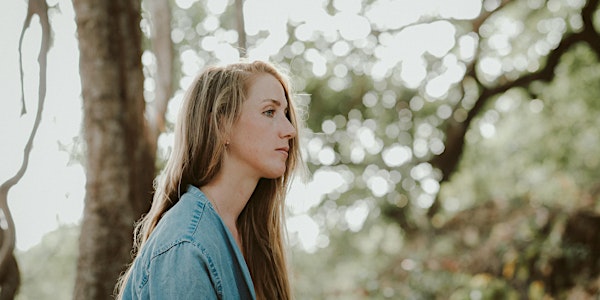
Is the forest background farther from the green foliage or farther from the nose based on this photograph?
the nose

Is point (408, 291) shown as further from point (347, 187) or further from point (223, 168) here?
point (223, 168)

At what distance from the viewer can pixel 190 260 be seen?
1724 mm

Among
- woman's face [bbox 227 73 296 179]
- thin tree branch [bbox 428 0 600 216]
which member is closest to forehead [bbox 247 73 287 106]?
woman's face [bbox 227 73 296 179]

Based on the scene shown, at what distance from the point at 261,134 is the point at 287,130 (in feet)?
0.30

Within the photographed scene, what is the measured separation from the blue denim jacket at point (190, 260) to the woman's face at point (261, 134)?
175mm

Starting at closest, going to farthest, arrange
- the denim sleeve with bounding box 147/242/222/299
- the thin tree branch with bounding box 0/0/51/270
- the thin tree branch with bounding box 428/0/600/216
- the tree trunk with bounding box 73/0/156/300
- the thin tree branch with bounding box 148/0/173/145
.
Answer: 1. the denim sleeve with bounding box 147/242/222/299
2. the tree trunk with bounding box 73/0/156/300
3. the thin tree branch with bounding box 0/0/51/270
4. the thin tree branch with bounding box 148/0/173/145
5. the thin tree branch with bounding box 428/0/600/216

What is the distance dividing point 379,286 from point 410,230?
0.83 metres

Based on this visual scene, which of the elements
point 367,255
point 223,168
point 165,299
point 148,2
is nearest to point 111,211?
point 223,168

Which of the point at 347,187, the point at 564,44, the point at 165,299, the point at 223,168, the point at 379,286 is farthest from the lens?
the point at 347,187

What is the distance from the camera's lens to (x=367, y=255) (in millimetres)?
11000

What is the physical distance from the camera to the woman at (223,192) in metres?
1.76

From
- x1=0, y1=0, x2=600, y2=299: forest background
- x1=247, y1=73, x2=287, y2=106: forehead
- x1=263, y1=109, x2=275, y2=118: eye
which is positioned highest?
x1=247, y1=73, x2=287, y2=106: forehead

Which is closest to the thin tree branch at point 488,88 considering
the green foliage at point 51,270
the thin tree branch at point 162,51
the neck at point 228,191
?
the thin tree branch at point 162,51

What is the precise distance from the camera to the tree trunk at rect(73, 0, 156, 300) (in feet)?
10.2
